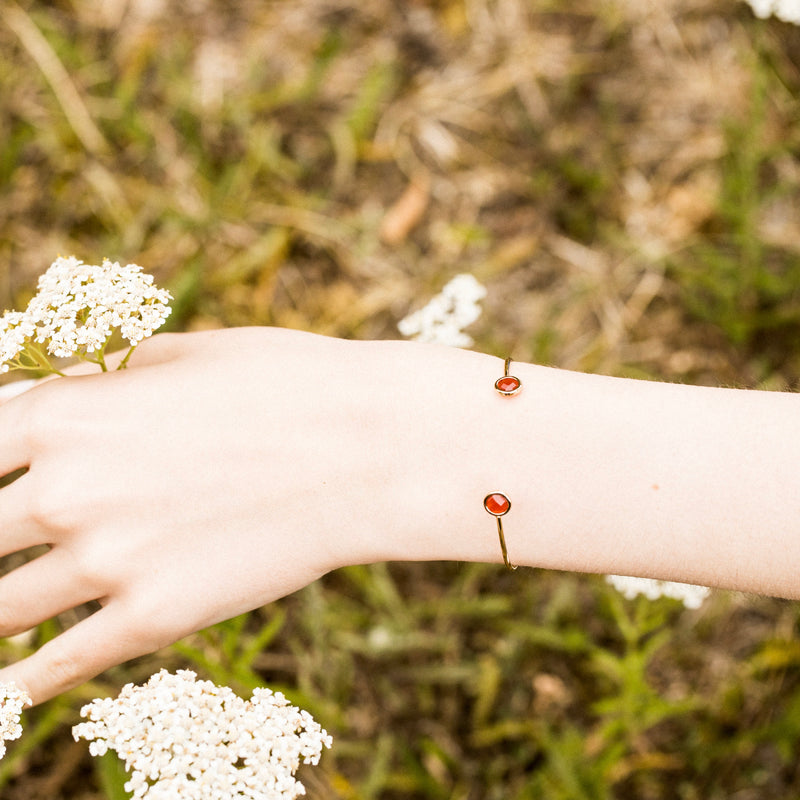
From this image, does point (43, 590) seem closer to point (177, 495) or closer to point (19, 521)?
point (19, 521)

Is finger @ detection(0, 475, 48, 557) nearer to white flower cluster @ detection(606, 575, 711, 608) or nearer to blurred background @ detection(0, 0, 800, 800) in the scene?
blurred background @ detection(0, 0, 800, 800)

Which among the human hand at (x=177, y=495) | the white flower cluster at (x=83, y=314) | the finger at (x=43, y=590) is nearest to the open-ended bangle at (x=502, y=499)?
the human hand at (x=177, y=495)

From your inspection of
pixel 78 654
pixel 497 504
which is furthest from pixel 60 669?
pixel 497 504

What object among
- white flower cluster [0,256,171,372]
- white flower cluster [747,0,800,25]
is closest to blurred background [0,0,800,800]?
white flower cluster [747,0,800,25]

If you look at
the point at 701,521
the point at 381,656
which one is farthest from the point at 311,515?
the point at 381,656

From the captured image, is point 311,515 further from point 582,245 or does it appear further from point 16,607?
point 582,245

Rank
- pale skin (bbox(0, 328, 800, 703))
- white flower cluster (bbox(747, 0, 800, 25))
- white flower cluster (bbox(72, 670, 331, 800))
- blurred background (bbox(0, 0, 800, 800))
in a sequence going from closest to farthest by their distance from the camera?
white flower cluster (bbox(72, 670, 331, 800)), pale skin (bbox(0, 328, 800, 703)), white flower cluster (bbox(747, 0, 800, 25)), blurred background (bbox(0, 0, 800, 800))
